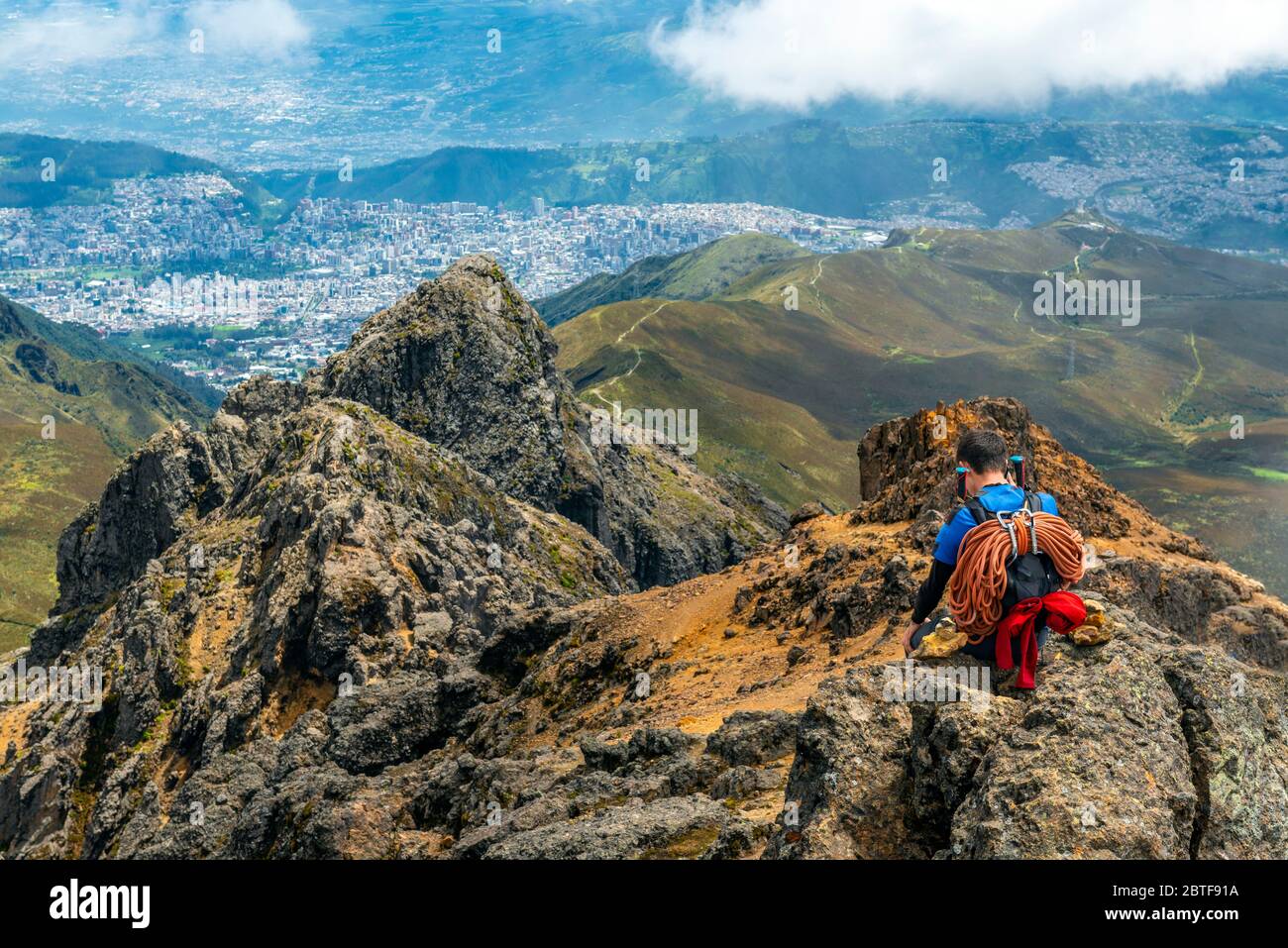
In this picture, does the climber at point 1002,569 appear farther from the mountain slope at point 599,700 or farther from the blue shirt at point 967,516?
the mountain slope at point 599,700

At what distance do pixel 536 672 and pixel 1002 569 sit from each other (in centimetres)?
2808

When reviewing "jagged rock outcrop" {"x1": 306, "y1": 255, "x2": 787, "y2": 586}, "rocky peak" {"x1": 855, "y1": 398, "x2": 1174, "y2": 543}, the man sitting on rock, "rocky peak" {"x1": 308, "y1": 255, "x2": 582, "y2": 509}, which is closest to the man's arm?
the man sitting on rock

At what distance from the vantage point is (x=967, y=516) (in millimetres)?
15180

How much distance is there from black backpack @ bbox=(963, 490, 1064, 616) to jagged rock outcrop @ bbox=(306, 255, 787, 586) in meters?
76.1

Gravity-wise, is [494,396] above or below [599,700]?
below

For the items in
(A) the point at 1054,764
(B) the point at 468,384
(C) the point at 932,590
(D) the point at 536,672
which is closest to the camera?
(A) the point at 1054,764

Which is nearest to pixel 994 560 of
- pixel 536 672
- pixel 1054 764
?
pixel 1054 764

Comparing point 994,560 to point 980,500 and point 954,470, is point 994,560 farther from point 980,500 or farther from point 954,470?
point 954,470

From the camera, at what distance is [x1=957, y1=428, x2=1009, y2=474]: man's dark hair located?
15180mm

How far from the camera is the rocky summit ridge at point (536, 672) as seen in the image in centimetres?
1497
